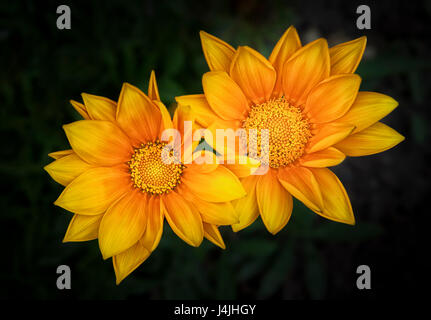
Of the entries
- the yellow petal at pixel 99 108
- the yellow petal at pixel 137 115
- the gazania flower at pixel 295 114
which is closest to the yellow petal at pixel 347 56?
the gazania flower at pixel 295 114

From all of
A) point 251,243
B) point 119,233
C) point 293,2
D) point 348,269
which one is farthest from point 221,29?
point 348,269

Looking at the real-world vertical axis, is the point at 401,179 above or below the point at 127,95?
below

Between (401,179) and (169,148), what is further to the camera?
(401,179)

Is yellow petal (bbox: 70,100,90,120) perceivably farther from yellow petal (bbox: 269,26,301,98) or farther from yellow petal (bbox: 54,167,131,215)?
yellow petal (bbox: 269,26,301,98)

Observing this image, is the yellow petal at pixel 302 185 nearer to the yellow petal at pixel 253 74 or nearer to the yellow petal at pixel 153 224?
the yellow petal at pixel 253 74

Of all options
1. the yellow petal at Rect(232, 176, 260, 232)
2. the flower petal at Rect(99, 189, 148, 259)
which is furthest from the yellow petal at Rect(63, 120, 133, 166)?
the yellow petal at Rect(232, 176, 260, 232)

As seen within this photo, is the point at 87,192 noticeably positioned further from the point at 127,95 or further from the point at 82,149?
the point at 127,95

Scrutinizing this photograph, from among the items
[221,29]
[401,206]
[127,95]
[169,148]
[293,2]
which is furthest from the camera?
[401,206]
